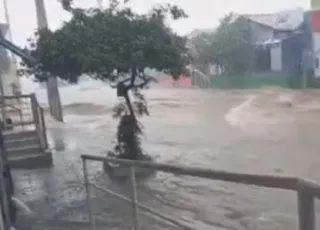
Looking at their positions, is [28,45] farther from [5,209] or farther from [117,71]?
[5,209]

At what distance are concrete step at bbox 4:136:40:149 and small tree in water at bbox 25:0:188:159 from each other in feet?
3.14

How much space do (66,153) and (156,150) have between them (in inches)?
43.0

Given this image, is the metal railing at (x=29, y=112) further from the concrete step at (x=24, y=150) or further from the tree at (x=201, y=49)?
the tree at (x=201, y=49)

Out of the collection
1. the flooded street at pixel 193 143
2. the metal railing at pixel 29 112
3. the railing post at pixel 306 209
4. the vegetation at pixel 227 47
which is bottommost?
the flooded street at pixel 193 143

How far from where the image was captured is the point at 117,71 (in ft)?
14.4

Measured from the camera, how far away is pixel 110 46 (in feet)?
13.8

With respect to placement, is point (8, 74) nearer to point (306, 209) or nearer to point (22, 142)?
point (22, 142)

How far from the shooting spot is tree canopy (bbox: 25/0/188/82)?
4.20 meters

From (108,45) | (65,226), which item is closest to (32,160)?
(108,45)

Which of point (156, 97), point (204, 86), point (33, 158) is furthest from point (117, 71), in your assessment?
point (33, 158)

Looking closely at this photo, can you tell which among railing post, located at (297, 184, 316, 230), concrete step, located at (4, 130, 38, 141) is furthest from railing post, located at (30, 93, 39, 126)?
railing post, located at (297, 184, 316, 230)

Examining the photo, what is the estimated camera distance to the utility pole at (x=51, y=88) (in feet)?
15.7

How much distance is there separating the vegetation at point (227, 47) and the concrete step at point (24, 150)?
200 centimetres

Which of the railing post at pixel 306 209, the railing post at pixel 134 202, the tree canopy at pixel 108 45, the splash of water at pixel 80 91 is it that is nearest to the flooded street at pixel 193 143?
the splash of water at pixel 80 91
